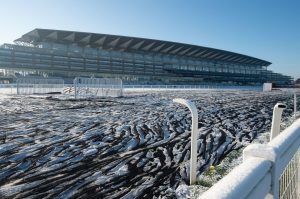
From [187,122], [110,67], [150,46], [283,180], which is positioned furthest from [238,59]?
[283,180]

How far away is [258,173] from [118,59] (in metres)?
91.9

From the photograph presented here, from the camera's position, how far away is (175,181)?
4.84m

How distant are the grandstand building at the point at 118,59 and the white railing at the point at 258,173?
230ft

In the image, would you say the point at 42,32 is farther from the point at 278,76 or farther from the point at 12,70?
the point at 278,76

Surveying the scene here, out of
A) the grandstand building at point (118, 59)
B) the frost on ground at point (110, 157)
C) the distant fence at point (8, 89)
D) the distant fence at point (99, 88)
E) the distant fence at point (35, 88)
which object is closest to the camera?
the frost on ground at point (110, 157)

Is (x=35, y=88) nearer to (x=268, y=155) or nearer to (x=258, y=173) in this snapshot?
(x=268, y=155)

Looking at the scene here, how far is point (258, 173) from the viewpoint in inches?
60.8

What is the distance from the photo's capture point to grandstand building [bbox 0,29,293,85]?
243 feet

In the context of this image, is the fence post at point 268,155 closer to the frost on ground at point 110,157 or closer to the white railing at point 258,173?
the white railing at point 258,173

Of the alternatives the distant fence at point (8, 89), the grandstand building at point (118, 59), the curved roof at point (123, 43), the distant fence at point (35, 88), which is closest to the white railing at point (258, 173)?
the distant fence at point (35, 88)

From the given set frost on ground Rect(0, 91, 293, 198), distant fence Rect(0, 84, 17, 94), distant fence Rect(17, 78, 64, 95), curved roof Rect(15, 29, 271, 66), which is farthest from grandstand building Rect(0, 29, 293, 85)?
frost on ground Rect(0, 91, 293, 198)

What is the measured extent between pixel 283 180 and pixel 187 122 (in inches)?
340

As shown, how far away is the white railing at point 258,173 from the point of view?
4.21 feet

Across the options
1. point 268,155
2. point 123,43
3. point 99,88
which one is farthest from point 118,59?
point 268,155
